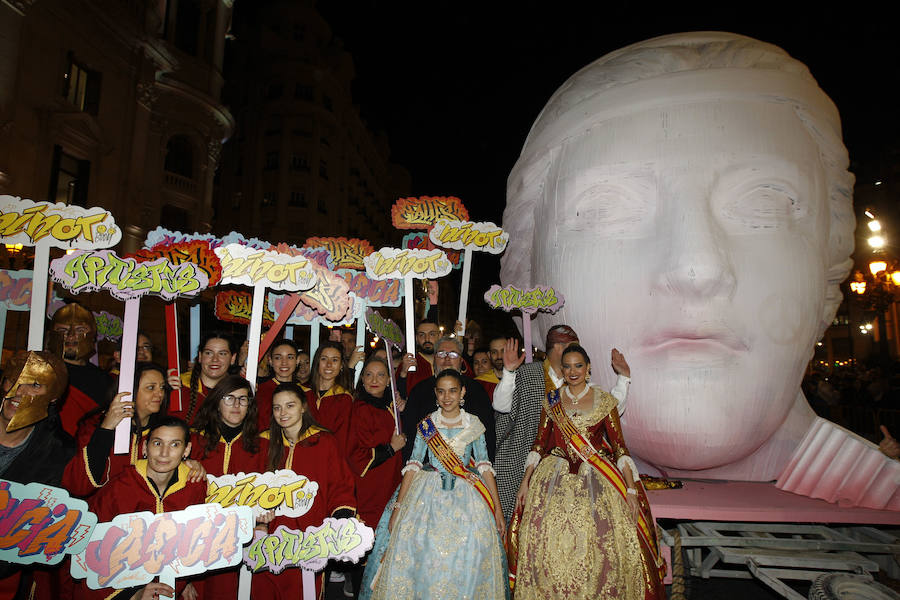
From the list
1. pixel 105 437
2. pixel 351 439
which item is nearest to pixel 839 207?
pixel 351 439

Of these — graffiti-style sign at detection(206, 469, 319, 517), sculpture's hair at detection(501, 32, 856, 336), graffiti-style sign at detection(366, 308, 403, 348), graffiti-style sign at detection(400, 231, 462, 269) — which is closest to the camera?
graffiti-style sign at detection(206, 469, 319, 517)

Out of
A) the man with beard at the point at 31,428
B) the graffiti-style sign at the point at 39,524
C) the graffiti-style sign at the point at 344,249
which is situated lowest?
the graffiti-style sign at the point at 39,524

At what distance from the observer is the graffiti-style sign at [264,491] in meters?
2.41

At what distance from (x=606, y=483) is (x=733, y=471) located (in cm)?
172

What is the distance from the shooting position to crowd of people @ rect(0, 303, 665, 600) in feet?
8.57

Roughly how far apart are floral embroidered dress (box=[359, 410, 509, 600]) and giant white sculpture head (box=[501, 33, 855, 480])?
1.51 metres

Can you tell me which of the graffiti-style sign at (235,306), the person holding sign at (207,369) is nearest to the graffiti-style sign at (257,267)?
the person holding sign at (207,369)

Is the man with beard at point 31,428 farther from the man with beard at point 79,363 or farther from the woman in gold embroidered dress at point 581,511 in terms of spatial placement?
the woman in gold embroidered dress at point 581,511

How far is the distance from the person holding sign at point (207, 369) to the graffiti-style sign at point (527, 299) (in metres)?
2.13

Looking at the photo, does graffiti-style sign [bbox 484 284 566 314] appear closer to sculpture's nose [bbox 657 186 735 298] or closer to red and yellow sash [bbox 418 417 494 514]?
sculpture's nose [bbox 657 186 735 298]

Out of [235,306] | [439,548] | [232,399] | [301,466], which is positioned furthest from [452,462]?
[235,306]

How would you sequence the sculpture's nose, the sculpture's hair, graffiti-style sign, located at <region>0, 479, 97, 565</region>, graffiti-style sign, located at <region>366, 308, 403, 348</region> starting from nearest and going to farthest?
graffiti-style sign, located at <region>0, 479, 97, 565</region> < the sculpture's nose < the sculpture's hair < graffiti-style sign, located at <region>366, 308, 403, 348</region>

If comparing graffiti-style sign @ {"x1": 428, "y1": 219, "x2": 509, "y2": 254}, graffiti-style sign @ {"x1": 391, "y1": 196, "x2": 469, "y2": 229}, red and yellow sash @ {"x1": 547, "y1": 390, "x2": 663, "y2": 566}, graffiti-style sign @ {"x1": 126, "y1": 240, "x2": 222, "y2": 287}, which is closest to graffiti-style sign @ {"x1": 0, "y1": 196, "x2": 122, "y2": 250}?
graffiti-style sign @ {"x1": 126, "y1": 240, "x2": 222, "y2": 287}

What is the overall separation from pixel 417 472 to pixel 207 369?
1666mm
